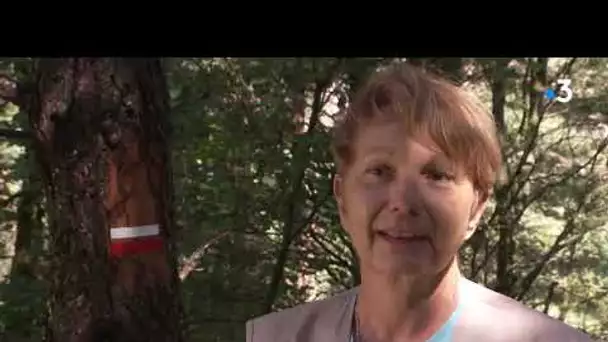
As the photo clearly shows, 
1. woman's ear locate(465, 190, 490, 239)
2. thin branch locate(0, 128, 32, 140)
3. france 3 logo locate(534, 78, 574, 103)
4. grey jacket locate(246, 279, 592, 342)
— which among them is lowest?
grey jacket locate(246, 279, 592, 342)

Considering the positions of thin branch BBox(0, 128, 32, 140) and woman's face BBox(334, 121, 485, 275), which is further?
thin branch BBox(0, 128, 32, 140)

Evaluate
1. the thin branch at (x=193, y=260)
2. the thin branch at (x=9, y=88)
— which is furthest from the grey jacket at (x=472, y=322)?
the thin branch at (x=9, y=88)

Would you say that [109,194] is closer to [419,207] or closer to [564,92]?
[419,207]

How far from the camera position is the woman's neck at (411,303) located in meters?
1.26

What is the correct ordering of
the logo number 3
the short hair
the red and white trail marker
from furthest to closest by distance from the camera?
1. the logo number 3
2. the red and white trail marker
3. the short hair

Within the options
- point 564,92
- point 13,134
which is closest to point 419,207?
point 564,92

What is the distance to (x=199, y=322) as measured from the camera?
1.95 meters

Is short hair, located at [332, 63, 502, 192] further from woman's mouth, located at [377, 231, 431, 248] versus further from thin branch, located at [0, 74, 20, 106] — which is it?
thin branch, located at [0, 74, 20, 106]

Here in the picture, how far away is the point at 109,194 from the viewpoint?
1652mm

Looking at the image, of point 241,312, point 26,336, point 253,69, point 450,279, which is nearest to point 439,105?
point 450,279

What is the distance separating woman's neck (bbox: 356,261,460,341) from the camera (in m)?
1.26

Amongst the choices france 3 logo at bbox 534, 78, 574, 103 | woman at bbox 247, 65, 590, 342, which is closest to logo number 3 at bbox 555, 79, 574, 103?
france 3 logo at bbox 534, 78, 574, 103

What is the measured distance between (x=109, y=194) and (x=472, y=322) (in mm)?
779
